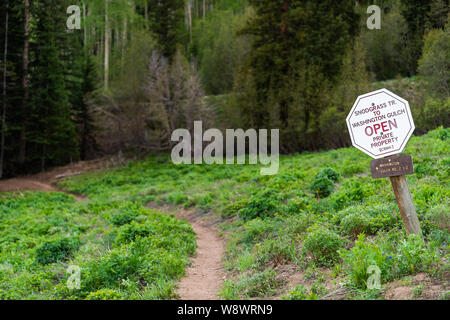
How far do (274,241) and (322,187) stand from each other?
3.23m

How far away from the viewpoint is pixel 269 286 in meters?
5.80

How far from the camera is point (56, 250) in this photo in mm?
8805

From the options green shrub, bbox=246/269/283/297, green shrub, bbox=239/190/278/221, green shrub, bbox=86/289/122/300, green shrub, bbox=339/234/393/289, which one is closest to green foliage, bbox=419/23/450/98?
green shrub, bbox=239/190/278/221

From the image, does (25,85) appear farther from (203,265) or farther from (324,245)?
(324,245)

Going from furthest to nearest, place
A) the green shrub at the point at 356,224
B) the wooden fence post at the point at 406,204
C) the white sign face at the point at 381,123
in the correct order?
Answer: the green shrub at the point at 356,224 → the wooden fence post at the point at 406,204 → the white sign face at the point at 381,123

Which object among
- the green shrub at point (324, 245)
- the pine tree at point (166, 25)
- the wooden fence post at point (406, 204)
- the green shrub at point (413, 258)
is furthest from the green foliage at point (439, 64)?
the pine tree at point (166, 25)

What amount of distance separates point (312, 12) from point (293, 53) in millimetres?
3673

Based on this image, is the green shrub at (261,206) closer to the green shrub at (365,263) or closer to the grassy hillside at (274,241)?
the grassy hillside at (274,241)

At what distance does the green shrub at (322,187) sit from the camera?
1023 cm

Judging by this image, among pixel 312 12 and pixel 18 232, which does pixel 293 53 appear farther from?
pixel 18 232

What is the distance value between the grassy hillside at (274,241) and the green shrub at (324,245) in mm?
18

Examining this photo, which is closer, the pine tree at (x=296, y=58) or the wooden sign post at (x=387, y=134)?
the wooden sign post at (x=387, y=134)
